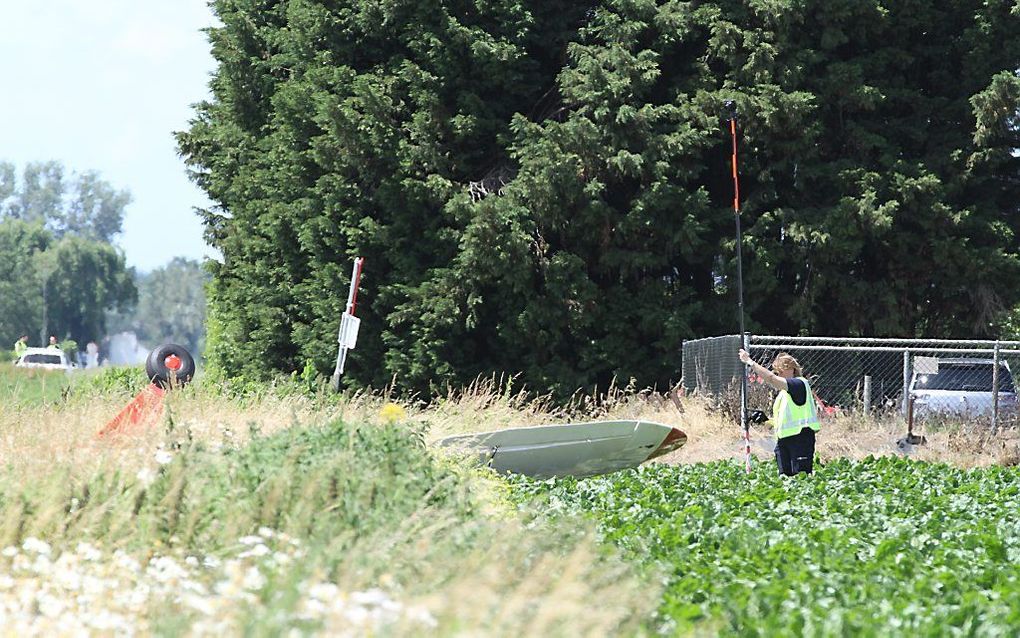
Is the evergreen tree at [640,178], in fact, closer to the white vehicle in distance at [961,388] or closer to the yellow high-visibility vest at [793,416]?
the white vehicle in distance at [961,388]

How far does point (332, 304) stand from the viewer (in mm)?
25953

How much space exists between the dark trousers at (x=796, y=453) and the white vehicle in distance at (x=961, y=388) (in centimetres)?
646

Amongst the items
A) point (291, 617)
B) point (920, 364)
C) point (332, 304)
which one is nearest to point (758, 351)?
point (920, 364)

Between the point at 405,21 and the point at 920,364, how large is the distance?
11279 mm

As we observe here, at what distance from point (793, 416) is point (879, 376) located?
10743mm

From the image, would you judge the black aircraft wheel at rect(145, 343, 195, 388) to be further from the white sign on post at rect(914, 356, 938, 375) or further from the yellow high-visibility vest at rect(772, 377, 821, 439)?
the white sign on post at rect(914, 356, 938, 375)

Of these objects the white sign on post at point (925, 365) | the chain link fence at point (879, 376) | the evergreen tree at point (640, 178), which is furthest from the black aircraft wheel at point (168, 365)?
the white sign on post at point (925, 365)

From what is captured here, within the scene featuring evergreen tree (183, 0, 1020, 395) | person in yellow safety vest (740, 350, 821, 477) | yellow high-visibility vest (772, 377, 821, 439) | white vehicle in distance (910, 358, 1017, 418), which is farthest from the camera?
evergreen tree (183, 0, 1020, 395)

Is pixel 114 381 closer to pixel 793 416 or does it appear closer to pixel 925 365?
pixel 925 365

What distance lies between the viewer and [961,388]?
22.3 meters

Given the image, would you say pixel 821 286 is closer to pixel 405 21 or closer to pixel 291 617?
pixel 405 21

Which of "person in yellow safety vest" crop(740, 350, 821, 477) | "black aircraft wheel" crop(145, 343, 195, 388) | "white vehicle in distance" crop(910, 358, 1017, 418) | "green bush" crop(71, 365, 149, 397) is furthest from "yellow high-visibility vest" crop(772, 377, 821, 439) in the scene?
"green bush" crop(71, 365, 149, 397)

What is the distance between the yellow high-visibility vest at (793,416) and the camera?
47.6ft

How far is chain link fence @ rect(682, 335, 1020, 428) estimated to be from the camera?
19625mm
